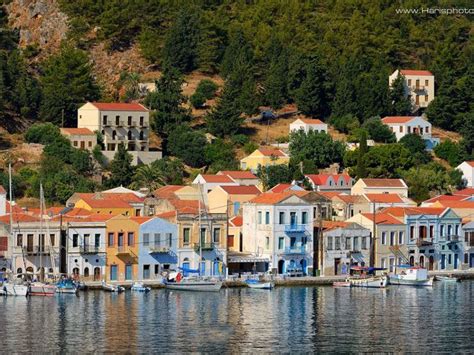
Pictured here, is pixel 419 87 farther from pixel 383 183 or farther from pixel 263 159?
pixel 383 183

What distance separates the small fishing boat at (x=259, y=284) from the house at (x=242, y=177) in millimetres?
23110

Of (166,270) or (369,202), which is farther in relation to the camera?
(369,202)

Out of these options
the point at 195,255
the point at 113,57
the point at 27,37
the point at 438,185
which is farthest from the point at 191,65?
the point at 195,255

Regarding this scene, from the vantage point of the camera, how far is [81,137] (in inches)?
4451

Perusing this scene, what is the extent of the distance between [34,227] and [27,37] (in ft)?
224

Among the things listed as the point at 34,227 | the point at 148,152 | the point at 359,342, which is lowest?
the point at 359,342

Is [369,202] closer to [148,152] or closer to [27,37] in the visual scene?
[148,152]

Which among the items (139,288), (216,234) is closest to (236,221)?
(216,234)

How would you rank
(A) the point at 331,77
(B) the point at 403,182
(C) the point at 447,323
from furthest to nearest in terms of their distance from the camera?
(A) the point at 331,77 < (B) the point at 403,182 < (C) the point at 447,323

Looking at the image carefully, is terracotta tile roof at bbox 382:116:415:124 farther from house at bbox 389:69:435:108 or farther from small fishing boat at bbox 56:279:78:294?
small fishing boat at bbox 56:279:78:294

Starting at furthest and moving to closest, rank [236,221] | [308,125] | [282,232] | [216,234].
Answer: [308,125], [236,221], [282,232], [216,234]

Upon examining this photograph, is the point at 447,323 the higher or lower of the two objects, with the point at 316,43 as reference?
lower

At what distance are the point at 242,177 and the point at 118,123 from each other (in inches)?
549

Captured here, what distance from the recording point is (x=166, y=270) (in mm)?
84188
